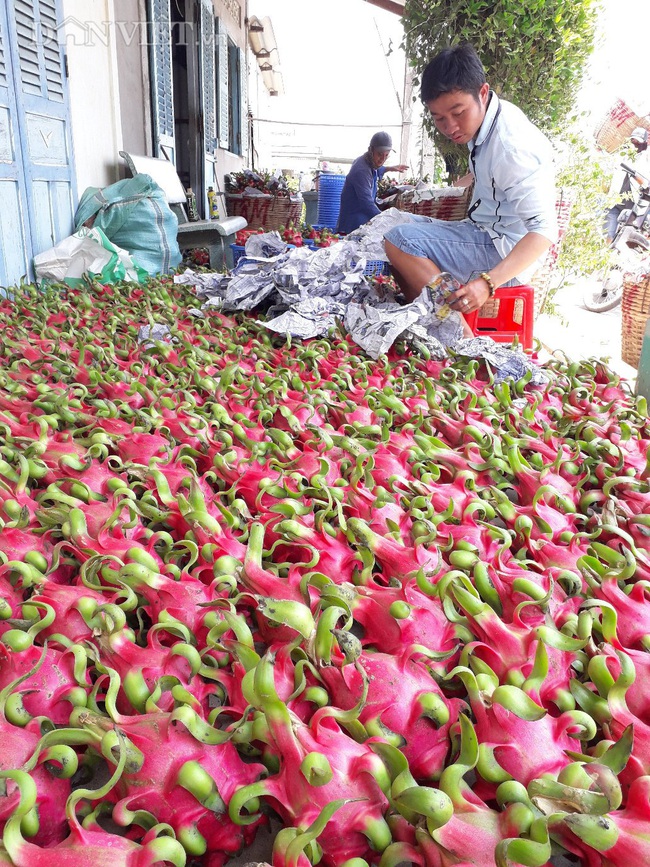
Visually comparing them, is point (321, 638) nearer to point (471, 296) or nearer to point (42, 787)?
point (42, 787)

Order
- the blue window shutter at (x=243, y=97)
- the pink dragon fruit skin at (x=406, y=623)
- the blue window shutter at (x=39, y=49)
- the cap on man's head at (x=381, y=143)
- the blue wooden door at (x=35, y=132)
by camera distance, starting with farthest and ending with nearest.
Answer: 1. the blue window shutter at (x=243, y=97)
2. the cap on man's head at (x=381, y=143)
3. the blue window shutter at (x=39, y=49)
4. the blue wooden door at (x=35, y=132)
5. the pink dragon fruit skin at (x=406, y=623)

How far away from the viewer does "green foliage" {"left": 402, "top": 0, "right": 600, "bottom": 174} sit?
3.20 meters

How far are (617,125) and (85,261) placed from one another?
4537mm

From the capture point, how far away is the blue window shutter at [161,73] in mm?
4793

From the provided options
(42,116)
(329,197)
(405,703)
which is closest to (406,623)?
(405,703)

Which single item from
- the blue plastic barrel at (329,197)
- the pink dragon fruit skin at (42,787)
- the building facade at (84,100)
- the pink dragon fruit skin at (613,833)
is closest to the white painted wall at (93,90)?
the building facade at (84,100)

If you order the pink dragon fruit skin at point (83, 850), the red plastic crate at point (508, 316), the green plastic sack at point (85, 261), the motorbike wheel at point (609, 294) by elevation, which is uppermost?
the green plastic sack at point (85, 261)

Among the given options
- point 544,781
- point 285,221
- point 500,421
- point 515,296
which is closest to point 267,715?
point 544,781

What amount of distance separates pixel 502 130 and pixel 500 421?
142 cm

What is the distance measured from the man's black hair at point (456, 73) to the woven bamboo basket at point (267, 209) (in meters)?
3.39

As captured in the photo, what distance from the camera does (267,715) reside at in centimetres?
58

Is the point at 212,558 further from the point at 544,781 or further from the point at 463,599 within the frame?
the point at 544,781

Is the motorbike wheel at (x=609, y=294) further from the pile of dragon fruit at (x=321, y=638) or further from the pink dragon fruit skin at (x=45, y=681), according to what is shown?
the pink dragon fruit skin at (x=45, y=681)

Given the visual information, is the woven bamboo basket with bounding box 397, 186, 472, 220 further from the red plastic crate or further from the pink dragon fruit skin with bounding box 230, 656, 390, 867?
the pink dragon fruit skin with bounding box 230, 656, 390, 867
